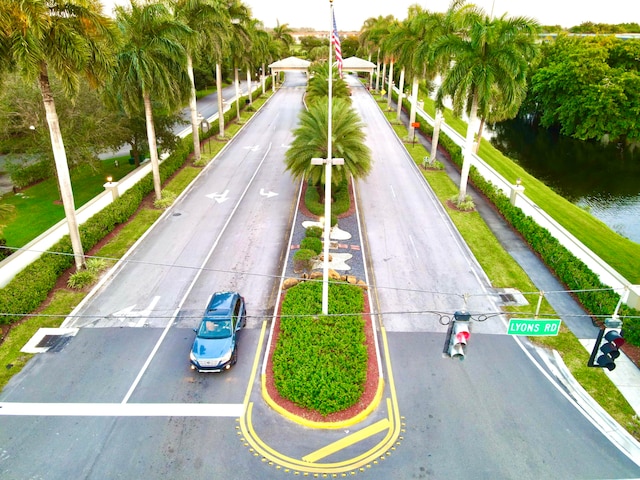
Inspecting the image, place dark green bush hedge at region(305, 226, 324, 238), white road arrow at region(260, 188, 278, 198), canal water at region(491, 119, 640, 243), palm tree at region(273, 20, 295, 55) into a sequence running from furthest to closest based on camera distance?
palm tree at region(273, 20, 295, 55) < canal water at region(491, 119, 640, 243) < white road arrow at region(260, 188, 278, 198) < dark green bush hedge at region(305, 226, 324, 238)

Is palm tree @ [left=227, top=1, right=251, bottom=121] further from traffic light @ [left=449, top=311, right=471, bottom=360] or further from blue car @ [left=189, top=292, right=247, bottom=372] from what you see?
traffic light @ [left=449, top=311, right=471, bottom=360]

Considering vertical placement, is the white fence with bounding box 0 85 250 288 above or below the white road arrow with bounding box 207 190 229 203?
above

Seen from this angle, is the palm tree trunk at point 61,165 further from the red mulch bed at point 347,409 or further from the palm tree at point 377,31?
the palm tree at point 377,31

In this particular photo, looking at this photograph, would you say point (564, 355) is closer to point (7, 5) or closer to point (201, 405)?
point (201, 405)

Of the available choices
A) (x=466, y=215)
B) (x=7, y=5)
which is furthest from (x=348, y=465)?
(x=466, y=215)

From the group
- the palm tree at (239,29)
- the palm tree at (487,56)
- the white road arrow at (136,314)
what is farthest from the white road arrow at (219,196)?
the palm tree at (239,29)

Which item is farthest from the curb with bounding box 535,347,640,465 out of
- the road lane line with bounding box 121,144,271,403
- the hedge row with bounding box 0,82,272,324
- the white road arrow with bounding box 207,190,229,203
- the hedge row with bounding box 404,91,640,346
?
the white road arrow with bounding box 207,190,229,203
